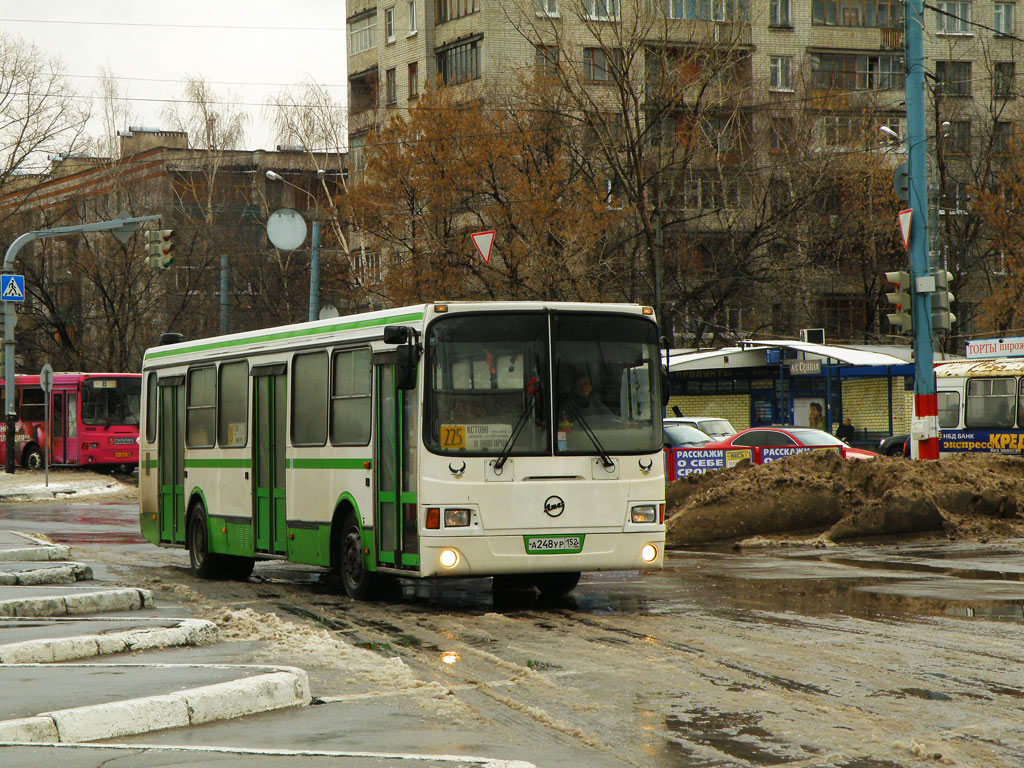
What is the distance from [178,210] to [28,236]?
3518 centimetres

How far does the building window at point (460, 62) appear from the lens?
6439cm

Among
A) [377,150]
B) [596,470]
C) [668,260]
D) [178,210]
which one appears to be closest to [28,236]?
[377,150]

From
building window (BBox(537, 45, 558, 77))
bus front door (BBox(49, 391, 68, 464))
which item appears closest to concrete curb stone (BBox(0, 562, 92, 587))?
building window (BBox(537, 45, 558, 77))

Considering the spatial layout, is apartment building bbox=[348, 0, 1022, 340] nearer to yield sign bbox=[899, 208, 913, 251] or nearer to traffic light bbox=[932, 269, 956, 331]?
yield sign bbox=[899, 208, 913, 251]

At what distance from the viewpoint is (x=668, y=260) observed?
4966 centimetres

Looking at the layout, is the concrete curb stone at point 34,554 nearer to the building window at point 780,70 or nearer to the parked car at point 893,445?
the parked car at point 893,445

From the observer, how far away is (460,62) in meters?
65.7

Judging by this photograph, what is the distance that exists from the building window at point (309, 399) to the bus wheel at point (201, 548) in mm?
2769

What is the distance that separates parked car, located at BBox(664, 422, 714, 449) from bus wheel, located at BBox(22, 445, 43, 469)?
21949 millimetres

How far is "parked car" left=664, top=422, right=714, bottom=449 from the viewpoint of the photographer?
107 ft

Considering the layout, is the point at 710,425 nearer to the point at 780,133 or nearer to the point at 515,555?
the point at 515,555

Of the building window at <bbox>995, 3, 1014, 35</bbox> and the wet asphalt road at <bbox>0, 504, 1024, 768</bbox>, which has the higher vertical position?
the building window at <bbox>995, 3, 1014, 35</bbox>

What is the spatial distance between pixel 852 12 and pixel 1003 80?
28.1 feet

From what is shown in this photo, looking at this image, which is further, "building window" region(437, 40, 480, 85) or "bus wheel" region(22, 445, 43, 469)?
"building window" region(437, 40, 480, 85)
